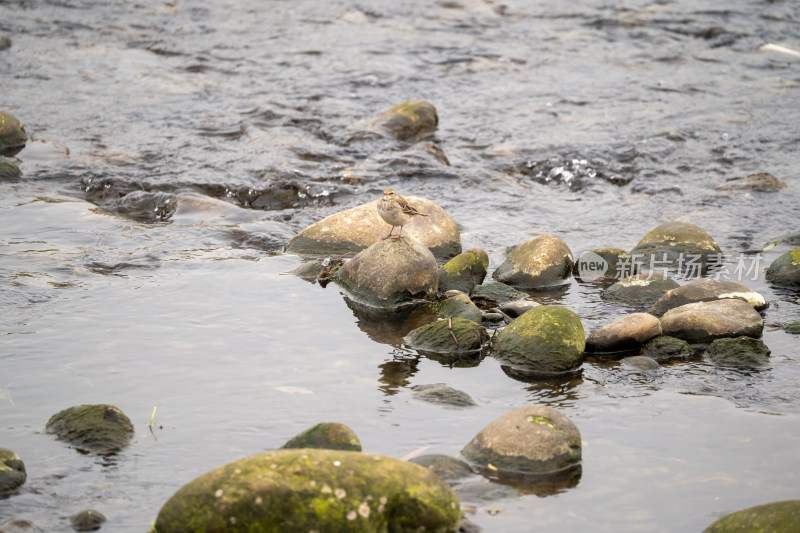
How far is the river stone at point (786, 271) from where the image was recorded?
23.6ft

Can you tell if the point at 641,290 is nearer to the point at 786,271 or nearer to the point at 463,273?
the point at 786,271

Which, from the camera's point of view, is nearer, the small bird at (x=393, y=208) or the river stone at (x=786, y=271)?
the small bird at (x=393, y=208)

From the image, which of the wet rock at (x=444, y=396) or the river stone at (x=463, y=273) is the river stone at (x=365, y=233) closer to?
the river stone at (x=463, y=273)

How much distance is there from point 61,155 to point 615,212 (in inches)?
255

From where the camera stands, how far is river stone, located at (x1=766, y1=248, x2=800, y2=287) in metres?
7.20

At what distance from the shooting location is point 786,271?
724 cm

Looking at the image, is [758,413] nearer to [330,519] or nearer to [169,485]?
[330,519]

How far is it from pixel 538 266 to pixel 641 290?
0.88 meters

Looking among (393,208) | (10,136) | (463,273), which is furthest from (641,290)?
(10,136)

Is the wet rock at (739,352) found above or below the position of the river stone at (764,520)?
below

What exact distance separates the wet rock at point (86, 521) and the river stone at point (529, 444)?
1828 mm

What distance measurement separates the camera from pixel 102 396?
16.7 ft

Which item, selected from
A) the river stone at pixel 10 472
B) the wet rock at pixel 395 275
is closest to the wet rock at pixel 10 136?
the wet rock at pixel 395 275

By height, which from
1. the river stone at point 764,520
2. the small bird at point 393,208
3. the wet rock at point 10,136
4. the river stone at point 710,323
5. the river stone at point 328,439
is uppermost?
the small bird at point 393,208
